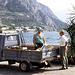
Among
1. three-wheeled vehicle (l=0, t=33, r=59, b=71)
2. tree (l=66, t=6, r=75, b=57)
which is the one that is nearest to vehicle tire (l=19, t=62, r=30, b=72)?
three-wheeled vehicle (l=0, t=33, r=59, b=71)

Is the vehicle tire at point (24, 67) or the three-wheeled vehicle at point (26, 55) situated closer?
the three-wheeled vehicle at point (26, 55)

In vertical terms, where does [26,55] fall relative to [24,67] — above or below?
above

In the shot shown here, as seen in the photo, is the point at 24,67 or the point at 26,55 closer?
the point at 26,55

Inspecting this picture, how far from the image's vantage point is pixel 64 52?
25.6ft

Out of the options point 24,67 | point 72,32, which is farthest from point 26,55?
point 72,32

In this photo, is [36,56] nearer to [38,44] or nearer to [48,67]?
[38,44]

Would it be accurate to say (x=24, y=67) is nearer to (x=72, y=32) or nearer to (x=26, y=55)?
(x=26, y=55)

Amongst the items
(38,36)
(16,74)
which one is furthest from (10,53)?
(38,36)

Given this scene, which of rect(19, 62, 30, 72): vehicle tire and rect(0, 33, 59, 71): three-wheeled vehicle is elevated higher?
rect(0, 33, 59, 71): three-wheeled vehicle


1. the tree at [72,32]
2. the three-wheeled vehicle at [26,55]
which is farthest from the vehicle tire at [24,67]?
the tree at [72,32]

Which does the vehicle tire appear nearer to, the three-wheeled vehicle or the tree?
the three-wheeled vehicle

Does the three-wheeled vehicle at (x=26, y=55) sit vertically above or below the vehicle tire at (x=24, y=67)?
above

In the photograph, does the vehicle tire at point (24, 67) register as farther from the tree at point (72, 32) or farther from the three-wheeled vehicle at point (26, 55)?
the tree at point (72, 32)

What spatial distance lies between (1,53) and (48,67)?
2248mm
